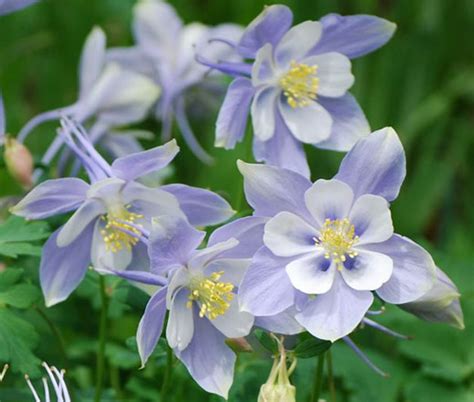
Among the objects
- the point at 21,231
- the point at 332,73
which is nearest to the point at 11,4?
the point at 21,231

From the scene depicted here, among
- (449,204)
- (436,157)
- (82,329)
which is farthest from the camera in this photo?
(436,157)

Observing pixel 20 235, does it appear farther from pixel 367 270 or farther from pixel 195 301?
pixel 367 270

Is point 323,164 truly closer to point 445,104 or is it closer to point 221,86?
point 445,104

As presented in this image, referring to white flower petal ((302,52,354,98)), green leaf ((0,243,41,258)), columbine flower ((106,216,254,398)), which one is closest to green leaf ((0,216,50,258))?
green leaf ((0,243,41,258))

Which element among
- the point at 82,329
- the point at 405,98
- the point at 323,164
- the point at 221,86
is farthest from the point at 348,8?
the point at 82,329

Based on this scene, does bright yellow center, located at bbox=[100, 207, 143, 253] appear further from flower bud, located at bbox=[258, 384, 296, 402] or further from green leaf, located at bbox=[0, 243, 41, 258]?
flower bud, located at bbox=[258, 384, 296, 402]

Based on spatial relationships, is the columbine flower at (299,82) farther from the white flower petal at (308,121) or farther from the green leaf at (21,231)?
the green leaf at (21,231)

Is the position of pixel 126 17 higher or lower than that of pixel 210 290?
lower
